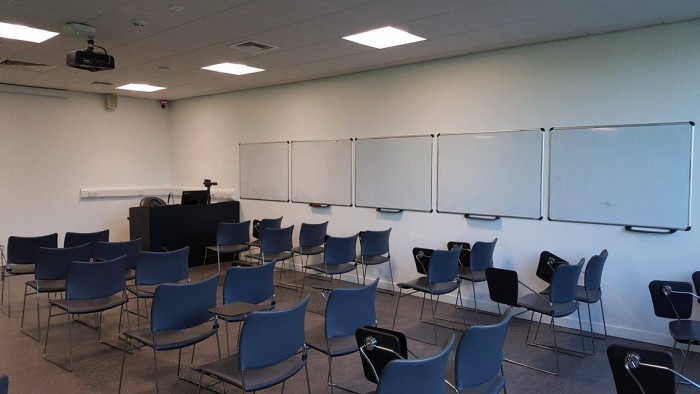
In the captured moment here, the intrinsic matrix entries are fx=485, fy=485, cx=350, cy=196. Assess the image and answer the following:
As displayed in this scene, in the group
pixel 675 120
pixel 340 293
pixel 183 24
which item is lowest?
pixel 340 293

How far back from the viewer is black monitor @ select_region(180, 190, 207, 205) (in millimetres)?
8766

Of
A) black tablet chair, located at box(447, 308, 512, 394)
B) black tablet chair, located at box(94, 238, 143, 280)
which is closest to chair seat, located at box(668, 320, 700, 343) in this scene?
black tablet chair, located at box(447, 308, 512, 394)

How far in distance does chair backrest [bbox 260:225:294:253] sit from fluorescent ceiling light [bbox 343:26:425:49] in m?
2.79

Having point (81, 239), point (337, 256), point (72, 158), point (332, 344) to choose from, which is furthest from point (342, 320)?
point (72, 158)

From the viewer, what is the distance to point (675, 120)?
4.77m

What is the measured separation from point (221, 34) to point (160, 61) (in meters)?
1.81

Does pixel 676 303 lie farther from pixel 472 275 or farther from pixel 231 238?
pixel 231 238

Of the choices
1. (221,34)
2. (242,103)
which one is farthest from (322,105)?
(221,34)

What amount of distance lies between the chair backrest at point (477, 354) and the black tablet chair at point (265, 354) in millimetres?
1013

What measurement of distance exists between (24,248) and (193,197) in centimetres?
330

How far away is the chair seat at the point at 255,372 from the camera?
283 cm

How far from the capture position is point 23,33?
526 cm

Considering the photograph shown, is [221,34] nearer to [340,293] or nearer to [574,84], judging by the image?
[340,293]

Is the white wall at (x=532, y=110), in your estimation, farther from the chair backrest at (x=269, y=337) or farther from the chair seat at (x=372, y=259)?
the chair backrest at (x=269, y=337)
